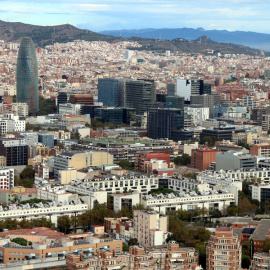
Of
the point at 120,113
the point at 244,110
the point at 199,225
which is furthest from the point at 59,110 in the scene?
the point at 199,225

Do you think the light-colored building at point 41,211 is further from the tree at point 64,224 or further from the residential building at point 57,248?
the residential building at point 57,248

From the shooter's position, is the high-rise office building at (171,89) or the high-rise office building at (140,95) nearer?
the high-rise office building at (140,95)

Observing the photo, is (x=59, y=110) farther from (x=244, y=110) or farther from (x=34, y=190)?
(x=34, y=190)

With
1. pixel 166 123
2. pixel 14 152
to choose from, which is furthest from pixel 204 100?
pixel 14 152

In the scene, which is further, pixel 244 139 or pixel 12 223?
pixel 244 139

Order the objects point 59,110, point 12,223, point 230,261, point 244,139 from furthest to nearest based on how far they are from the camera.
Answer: point 59,110
point 244,139
point 12,223
point 230,261

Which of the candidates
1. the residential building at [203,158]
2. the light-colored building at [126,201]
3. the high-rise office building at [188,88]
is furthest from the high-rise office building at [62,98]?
the light-colored building at [126,201]

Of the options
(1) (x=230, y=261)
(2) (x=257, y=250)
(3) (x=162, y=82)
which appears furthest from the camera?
(3) (x=162, y=82)
